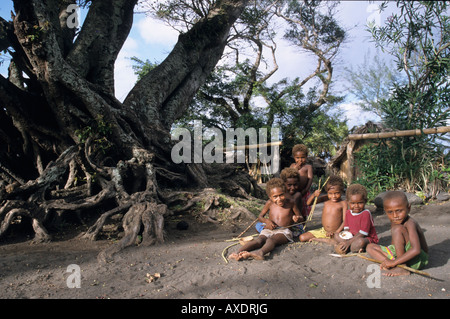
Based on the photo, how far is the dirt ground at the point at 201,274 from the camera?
8.75 feet

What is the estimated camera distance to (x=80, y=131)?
223 inches

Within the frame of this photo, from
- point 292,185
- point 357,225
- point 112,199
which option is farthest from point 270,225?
point 112,199

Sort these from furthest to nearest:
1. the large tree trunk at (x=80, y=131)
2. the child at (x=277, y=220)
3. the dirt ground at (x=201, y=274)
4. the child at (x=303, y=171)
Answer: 1. the child at (x=303, y=171)
2. the large tree trunk at (x=80, y=131)
3. the child at (x=277, y=220)
4. the dirt ground at (x=201, y=274)

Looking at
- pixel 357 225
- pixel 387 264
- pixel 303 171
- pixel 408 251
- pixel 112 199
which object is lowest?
pixel 387 264

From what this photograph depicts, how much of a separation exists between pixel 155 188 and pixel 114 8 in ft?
13.7

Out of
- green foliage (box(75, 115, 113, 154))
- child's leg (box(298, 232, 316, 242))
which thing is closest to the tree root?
green foliage (box(75, 115, 113, 154))

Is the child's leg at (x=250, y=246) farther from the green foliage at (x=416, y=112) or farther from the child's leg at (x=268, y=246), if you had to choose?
the green foliage at (x=416, y=112)

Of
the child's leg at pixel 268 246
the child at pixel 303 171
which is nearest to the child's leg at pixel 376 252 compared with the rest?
the child's leg at pixel 268 246

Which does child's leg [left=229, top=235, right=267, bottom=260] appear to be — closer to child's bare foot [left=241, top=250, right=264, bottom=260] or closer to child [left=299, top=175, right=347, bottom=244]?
child's bare foot [left=241, top=250, right=264, bottom=260]

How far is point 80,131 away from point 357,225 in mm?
4514

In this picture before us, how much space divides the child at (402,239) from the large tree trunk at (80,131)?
2623 mm

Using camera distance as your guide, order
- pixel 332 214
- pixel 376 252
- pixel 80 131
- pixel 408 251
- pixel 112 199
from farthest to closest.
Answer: pixel 80 131 → pixel 112 199 → pixel 332 214 → pixel 376 252 → pixel 408 251

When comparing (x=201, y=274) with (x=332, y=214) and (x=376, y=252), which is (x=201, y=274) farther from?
(x=332, y=214)

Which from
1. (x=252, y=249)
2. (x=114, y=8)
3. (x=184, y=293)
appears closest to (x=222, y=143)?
(x=114, y=8)
